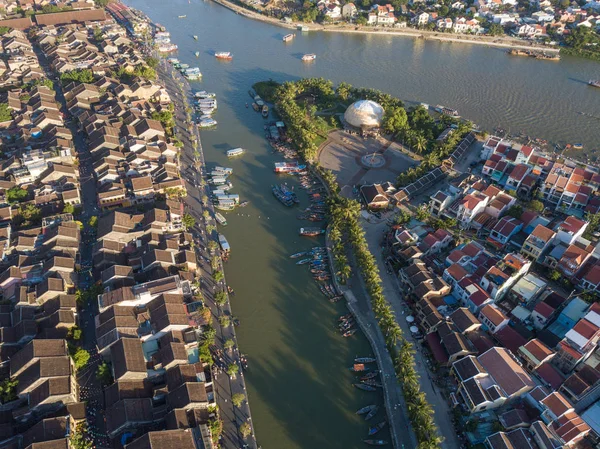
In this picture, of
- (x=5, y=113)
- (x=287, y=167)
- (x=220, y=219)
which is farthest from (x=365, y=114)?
(x=5, y=113)

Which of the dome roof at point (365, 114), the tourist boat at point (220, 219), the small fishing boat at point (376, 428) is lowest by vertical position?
the small fishing boat at point (376, 428)

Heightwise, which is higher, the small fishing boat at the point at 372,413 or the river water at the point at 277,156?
the river water at the point at 277,156

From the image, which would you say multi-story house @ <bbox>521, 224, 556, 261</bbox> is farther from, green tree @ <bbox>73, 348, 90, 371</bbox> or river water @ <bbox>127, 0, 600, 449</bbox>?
green tree @ <bbox>73, 348, 90, 371</bbox>

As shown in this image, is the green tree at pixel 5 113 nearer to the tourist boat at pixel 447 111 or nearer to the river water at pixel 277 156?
the river water at pixel 277 156

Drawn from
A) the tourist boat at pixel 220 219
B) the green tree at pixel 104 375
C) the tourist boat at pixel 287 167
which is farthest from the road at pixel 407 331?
the green tree at pixel 104 375

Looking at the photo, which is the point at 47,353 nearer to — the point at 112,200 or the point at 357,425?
the point at 112,200

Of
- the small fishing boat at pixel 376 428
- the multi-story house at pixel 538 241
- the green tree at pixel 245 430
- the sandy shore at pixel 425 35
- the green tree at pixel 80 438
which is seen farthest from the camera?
the sandy shore at pixel 425 35

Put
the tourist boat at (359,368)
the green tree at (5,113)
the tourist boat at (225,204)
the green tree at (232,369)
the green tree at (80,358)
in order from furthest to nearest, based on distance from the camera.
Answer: the green tree at (5,113), the tourist boat at (225,204), the tourist boat at (359,368), the green tree at (232,369), the green tree at (80,358)
